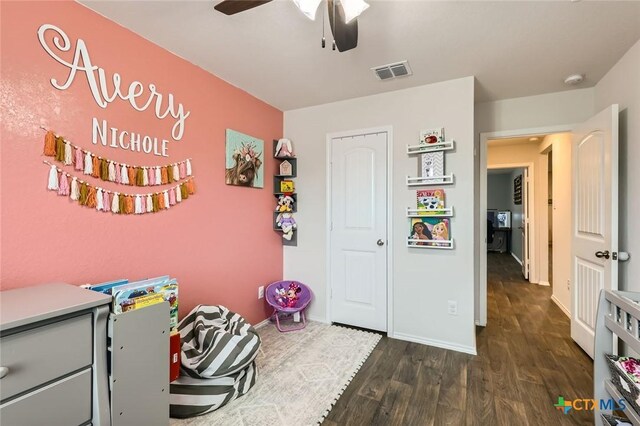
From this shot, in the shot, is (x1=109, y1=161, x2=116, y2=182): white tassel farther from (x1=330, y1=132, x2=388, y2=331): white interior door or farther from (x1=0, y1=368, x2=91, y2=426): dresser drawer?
(x1=330, y1=132, x2=388, y2=331): white interior door

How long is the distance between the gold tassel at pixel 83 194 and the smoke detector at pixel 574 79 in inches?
148

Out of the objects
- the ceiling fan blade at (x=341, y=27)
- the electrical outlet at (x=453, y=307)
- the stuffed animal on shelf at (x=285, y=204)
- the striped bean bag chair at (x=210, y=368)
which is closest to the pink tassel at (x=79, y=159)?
the striped bean bag chair at (x=210, y=368)

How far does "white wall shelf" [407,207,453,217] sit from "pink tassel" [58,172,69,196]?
2500 mm

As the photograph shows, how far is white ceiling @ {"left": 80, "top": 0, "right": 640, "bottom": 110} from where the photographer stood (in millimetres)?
1644

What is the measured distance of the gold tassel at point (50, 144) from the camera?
4.86 ft

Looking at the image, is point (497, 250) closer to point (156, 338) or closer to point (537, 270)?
point (537, 270)

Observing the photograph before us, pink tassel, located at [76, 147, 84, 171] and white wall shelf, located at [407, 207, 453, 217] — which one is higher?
pink tassel, located at [76, 147, 84, 171]

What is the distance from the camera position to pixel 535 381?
2.04 metres

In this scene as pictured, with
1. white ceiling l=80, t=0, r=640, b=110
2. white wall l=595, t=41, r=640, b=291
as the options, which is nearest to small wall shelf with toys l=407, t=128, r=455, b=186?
white ceiling l=80, t=0, r=640, b=110

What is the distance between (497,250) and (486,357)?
23.1 feet

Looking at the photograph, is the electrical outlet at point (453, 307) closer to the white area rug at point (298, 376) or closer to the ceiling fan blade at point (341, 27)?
the white area rug at point (298, 376)

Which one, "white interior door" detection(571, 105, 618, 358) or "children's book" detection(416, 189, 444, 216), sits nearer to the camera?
"white interior door" detection(571, 105, 618, 358)

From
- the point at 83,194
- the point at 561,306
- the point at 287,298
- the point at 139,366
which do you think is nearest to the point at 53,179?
the point at 83,194

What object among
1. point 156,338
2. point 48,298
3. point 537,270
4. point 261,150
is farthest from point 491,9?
point 537,270
